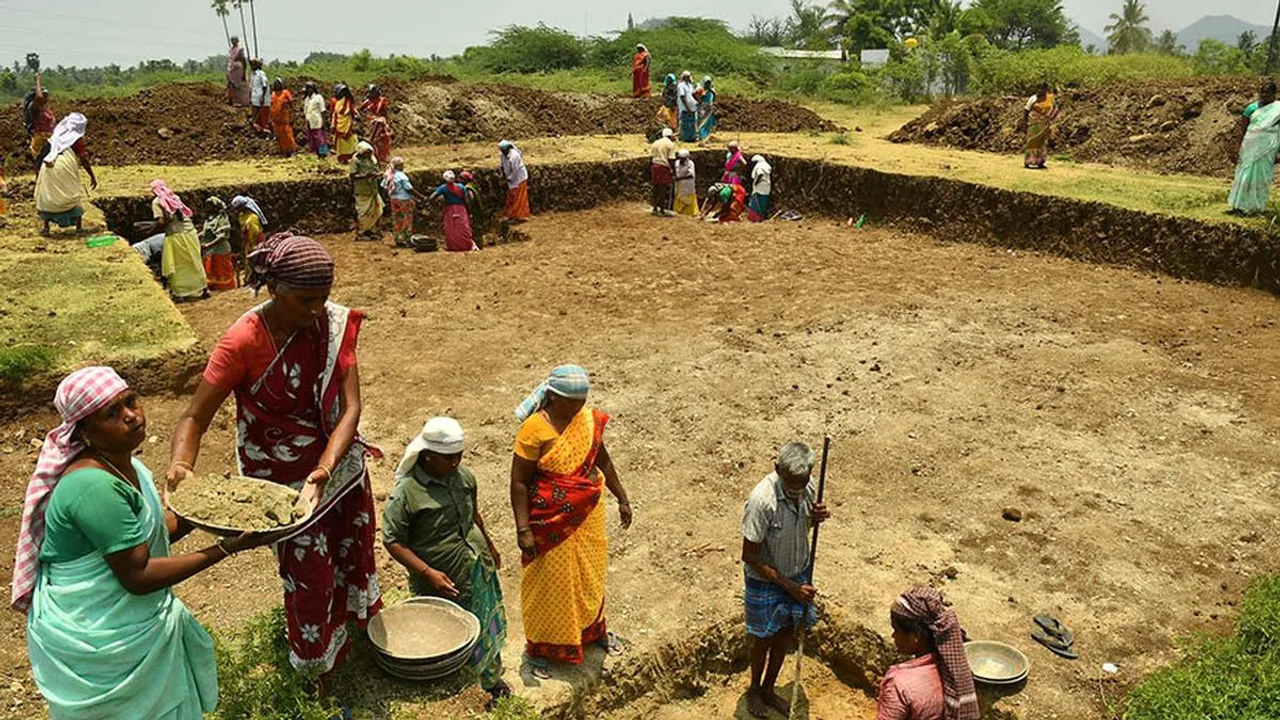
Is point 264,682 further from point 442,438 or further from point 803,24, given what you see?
point 803,24

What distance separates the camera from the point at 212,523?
3.03 metres

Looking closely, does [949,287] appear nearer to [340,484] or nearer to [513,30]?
[340,484]

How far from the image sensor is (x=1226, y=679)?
4.43 m

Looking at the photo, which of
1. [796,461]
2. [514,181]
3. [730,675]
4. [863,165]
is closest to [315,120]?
[514,181]

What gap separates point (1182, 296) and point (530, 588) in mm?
10054

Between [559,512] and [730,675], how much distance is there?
197 centimetres

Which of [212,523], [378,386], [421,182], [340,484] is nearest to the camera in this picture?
[212,523]

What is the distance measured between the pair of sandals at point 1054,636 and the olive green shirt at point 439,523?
3.21m

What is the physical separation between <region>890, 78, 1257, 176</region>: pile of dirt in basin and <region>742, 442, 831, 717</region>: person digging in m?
14.2

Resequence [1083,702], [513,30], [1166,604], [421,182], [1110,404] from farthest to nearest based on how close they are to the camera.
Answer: [513,30] → [421,182] → [1110,404] → [1166,604] → [1083,702]

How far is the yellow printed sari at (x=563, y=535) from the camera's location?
161 inches

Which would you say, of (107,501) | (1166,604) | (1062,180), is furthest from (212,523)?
(1062,180)

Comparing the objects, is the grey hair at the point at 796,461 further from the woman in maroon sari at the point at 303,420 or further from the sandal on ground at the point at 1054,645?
the sandal on ground at the point at 1054,645

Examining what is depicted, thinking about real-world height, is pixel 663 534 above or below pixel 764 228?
below
